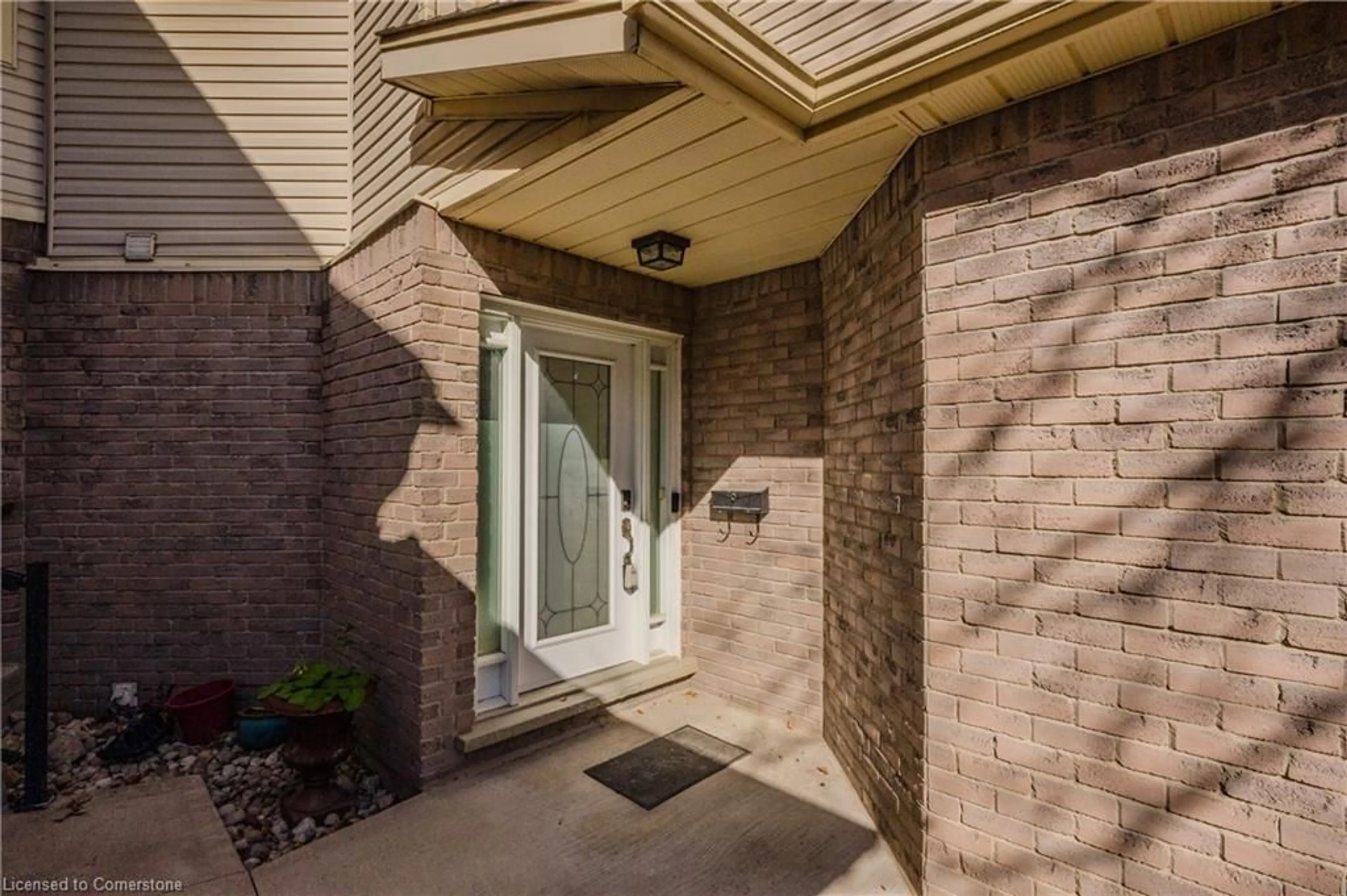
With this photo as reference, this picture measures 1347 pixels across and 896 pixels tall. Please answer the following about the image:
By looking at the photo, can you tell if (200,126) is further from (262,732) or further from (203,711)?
(262,732)

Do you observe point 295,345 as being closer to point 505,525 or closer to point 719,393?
point 505,525

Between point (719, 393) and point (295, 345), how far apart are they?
8.17ft

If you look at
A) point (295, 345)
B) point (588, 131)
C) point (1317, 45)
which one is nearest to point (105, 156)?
point (295, 345)

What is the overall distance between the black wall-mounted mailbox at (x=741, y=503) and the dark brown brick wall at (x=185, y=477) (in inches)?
91.4

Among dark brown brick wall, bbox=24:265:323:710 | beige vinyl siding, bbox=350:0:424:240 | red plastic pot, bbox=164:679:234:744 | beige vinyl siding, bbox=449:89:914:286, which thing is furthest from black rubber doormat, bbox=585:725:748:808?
beige vinyl siding, bbox=350:0:424:240

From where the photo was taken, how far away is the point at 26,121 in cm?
382

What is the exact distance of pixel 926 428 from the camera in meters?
2.28

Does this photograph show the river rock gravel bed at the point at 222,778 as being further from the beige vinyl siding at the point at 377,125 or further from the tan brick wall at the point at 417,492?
the beige vinyl siding at the point at 377,125

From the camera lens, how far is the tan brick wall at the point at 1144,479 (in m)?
1.66

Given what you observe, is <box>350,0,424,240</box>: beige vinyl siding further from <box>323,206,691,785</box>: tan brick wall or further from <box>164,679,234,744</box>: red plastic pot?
<box>164,679,234,744</box>: red plastic pot

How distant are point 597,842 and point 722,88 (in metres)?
2.68

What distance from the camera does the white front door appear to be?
11.7ft

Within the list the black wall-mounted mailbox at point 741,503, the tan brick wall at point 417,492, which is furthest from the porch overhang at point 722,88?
the black wall-mounted mailbox at point 741,503

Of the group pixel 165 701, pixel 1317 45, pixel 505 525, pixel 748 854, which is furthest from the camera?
pixel 165 701
